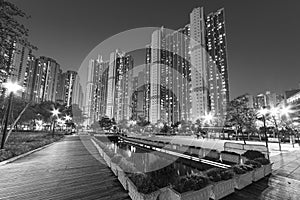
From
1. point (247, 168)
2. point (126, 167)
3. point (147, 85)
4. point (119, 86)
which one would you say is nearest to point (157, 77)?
point (147, 85)

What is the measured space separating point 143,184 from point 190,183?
1334 mm

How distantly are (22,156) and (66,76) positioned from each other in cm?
14790

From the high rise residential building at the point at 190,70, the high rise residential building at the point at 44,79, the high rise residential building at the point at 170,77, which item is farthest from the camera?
the high rise residential building at the point at 170,77

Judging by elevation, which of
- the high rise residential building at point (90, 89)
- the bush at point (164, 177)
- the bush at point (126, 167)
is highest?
the high rise residential building at point (90, 89)

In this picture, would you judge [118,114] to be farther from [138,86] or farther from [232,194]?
[232,194]

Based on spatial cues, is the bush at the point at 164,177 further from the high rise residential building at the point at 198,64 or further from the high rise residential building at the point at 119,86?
the high rise residential building at the point at 119,86

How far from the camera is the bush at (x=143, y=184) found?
13.0ft

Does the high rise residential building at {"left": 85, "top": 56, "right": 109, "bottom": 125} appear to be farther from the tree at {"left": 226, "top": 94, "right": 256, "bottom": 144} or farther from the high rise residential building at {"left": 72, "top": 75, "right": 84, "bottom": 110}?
the tree at {"left": 226, "top": 94, "right": 256, "bottom": 144}

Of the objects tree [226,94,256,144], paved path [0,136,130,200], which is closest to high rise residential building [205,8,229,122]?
tree [226,94,256,144]

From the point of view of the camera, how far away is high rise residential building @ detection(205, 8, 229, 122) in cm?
11581

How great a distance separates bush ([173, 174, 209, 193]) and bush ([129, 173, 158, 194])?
647 millimetres

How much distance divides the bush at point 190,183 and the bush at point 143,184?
65cm

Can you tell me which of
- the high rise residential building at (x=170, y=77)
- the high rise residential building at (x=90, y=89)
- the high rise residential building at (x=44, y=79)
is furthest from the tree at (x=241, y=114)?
the high rise residential building at (x=90, y=89)

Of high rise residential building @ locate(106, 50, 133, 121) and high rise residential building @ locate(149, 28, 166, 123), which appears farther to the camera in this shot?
high rise residential building @ locate(106, 50, 133, 121)
